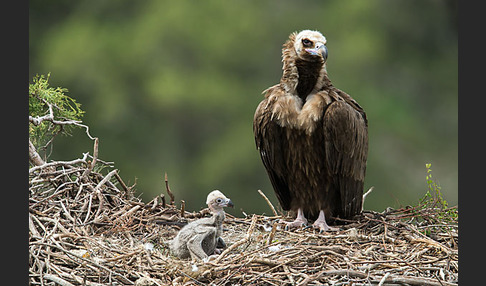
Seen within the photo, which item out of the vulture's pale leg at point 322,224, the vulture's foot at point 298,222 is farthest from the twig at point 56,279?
the vulture's pale leg at point 322,224

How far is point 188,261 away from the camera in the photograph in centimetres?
361

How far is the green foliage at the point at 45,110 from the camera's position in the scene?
4508 mm

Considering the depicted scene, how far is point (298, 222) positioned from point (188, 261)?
3.62ft

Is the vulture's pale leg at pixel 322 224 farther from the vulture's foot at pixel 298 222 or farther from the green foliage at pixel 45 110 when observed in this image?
the green foliage at pixel 45 110

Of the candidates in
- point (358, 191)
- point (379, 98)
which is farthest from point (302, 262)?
point (379, 98)

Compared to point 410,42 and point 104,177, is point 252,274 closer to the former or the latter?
point 104,177

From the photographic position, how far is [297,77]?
14.2 ft

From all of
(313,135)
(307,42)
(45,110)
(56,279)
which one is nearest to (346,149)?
(313,135)

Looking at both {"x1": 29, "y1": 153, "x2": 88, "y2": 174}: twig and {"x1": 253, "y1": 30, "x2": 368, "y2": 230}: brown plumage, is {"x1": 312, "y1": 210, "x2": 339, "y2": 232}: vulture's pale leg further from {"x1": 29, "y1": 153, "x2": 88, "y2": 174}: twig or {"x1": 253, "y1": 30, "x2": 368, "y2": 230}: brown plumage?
{"x1": 29, "y1": 153, "x2": 88, "y2": 174}: twig

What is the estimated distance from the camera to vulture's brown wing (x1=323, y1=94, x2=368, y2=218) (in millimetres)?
4156

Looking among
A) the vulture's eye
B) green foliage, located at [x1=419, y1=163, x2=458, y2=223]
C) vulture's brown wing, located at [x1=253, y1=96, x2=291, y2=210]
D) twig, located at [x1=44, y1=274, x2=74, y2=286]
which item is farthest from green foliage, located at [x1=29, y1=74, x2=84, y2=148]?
green foliage, located at [x1=419, y1=163, x2=458, y2=223]

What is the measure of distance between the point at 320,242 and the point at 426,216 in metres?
0.78

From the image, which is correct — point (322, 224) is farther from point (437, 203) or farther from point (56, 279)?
point (56, 279)

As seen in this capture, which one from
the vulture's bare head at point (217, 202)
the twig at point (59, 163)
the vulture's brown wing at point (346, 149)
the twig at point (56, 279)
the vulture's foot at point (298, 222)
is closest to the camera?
the twig at point (56, 279)
